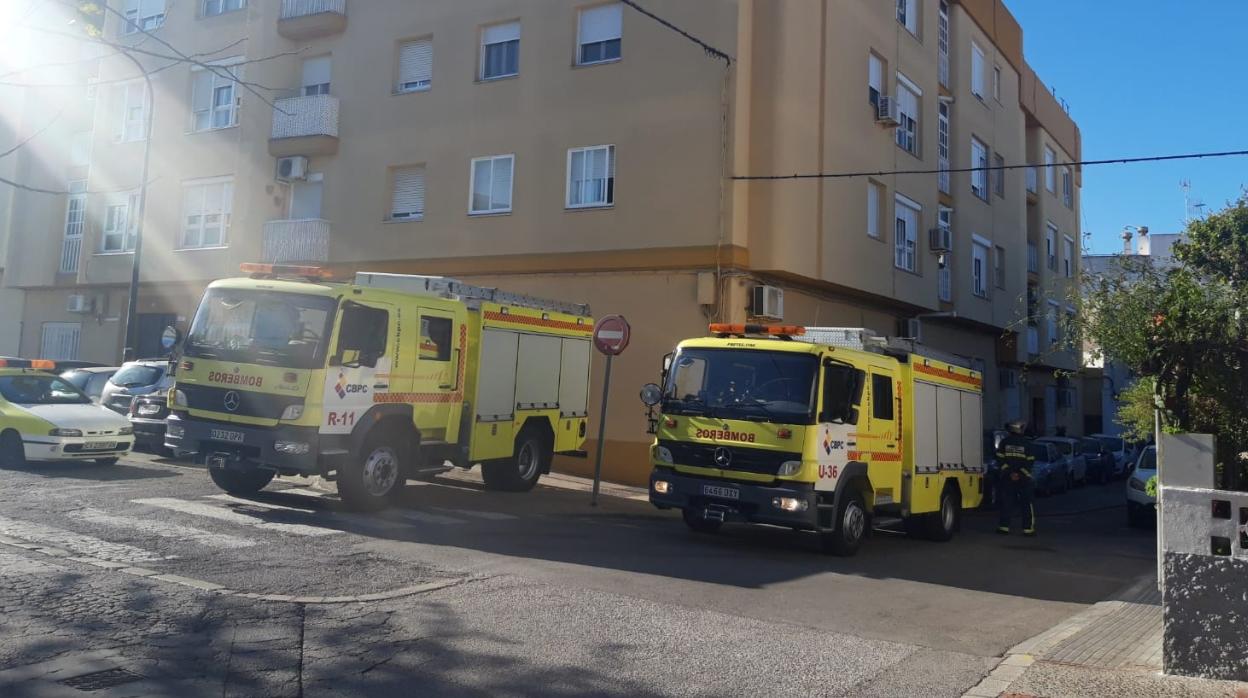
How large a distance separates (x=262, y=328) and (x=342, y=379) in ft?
3.62

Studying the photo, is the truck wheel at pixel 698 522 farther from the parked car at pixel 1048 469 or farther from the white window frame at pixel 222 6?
the white window frame at pixel 222 6

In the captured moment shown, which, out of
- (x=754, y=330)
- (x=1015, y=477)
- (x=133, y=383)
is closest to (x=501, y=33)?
(x=133, y=383)

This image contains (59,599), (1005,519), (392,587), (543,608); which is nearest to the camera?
(59,599)

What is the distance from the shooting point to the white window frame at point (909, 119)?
2303 centimetres

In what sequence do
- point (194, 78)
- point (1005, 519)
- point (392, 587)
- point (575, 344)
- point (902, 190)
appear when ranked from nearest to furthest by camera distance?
point (392, 587)
point (1005, 519)
point (575, 344)
point (902, 190)
point (194, 78)

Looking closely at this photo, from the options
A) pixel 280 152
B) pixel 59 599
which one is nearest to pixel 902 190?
pixel 280 152

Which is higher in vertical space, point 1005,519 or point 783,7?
point 783,7

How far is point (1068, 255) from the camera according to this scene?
3784cm

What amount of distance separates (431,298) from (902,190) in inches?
553

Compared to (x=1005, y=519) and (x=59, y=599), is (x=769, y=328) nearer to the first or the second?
(x=1005, y=519)

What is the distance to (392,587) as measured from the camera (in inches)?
310

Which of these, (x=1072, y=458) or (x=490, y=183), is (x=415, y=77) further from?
(x=1072, y=458)

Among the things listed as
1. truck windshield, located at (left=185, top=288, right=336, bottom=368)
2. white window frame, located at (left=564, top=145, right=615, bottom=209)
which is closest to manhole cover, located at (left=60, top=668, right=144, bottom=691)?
truck windshield, located at (left=185, top=288, right=336, bottom=368)

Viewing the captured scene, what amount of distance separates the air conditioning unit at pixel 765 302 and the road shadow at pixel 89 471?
9934mm
